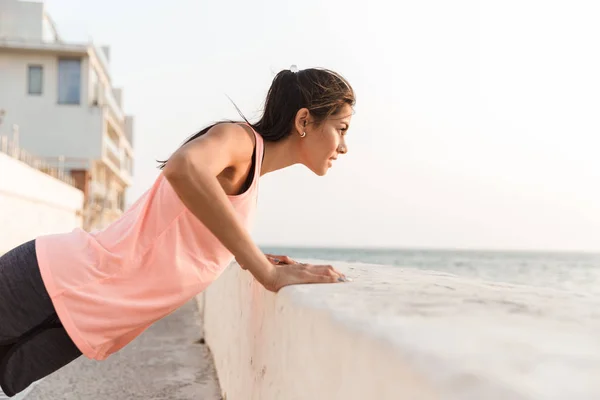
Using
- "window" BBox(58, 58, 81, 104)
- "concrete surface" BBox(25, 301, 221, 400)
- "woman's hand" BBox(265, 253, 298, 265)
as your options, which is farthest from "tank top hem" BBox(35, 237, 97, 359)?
"window" BBox(58, 58, 81, 104)

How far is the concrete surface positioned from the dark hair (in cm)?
226

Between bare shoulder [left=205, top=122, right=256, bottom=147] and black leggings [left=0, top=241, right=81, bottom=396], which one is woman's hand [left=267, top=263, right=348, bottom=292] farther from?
black leggings [left=0, top=241, right=81, bottom=396]

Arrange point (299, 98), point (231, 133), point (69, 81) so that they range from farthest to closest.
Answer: point (69, 81) → point (299, 98) → point (231, 133)

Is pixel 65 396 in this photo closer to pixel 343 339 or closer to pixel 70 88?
pixel 343 339

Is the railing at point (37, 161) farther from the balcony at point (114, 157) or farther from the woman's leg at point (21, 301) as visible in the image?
the woman's leg at point (21, 301)

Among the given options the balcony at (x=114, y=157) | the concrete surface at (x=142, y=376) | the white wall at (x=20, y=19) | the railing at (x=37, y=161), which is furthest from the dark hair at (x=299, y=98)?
the balcony at (x=114, y=157)

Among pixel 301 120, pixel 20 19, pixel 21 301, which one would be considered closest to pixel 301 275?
pixel 301 120

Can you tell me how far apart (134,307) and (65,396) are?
7.57ft

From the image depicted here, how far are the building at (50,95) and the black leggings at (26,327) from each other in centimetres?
2859

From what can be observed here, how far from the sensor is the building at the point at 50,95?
97.3 ft

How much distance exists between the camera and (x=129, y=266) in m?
2.22

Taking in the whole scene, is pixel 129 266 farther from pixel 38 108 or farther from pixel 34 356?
pixel 38 108

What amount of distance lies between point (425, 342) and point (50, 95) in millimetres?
31153

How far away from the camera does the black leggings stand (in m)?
2.13
